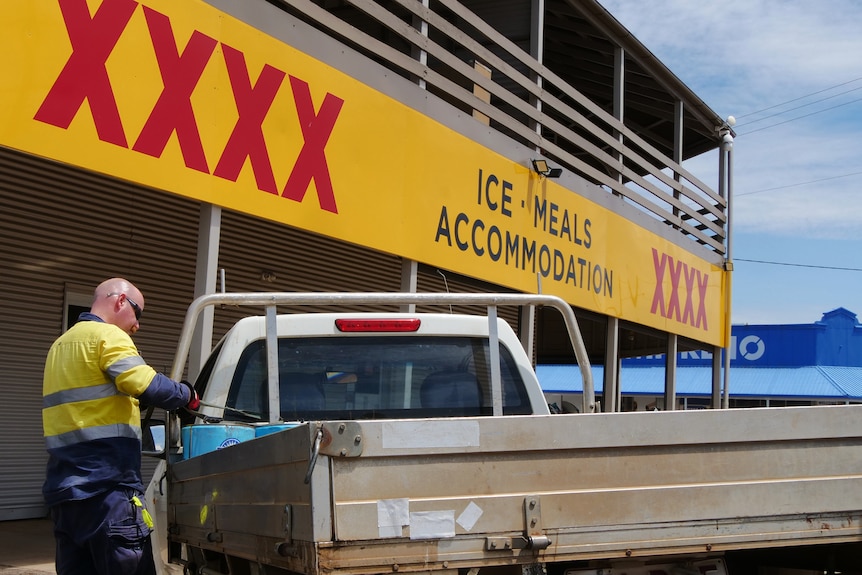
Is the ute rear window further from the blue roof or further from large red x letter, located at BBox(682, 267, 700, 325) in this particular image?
the blue roof

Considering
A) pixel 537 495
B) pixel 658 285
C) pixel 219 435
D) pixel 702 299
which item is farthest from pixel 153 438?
pixel 702 299

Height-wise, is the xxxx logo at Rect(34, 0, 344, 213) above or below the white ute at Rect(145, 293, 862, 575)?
above

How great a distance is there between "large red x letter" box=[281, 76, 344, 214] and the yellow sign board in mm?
13

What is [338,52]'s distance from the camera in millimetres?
8383

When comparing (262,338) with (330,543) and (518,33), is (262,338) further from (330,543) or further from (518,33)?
(518,33)

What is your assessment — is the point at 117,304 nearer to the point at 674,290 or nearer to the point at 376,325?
the point at 376,325

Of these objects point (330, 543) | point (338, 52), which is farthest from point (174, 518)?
point (338, 52)

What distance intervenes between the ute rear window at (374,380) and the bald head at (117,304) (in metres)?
0.61

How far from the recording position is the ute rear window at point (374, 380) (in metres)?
4.85

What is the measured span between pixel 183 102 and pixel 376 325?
2.74m

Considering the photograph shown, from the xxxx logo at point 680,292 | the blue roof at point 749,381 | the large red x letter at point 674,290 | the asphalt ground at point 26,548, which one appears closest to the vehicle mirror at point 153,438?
the asphalt ground at point 26,548

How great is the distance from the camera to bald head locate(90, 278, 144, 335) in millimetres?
4500

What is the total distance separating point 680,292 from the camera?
1623 centimetres

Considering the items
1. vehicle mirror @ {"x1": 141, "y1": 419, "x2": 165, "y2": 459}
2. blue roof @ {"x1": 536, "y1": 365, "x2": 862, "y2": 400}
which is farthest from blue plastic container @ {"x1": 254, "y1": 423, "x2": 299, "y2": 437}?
blue roof @ {"x1": 536, "y1": 365, "x2": 862, "y2": 400}
